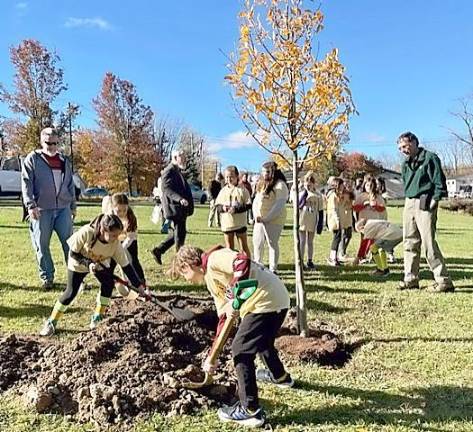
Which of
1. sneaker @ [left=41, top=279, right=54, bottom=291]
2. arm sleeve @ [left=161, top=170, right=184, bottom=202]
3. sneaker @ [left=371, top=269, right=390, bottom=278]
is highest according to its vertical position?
arm sleeve @ [left=161, top=170, right=184, bottom=202]

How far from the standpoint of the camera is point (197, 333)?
5.03m

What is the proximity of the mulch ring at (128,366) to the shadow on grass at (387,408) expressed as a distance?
59cm

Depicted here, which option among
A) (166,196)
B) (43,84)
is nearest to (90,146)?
(43,84)

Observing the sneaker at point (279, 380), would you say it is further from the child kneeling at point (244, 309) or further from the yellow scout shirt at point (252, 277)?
the yellow scout shirt at point (252, 277)

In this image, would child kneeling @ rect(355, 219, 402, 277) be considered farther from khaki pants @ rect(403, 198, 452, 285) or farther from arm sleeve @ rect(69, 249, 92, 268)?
arm sleeve @ rect(69, 249, 92, 268)

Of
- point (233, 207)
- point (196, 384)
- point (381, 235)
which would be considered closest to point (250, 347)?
point (196, 384)

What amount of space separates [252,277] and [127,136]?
1840 inches

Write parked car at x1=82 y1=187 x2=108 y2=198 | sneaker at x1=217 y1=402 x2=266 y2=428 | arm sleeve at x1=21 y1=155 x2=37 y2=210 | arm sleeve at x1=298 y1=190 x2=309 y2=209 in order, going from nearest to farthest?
sneaker at x1=217 y1=402 x2=266 y2=428
arm sleeve at x1=21 y1=155 x2=37 y2=210
arm sleeve at x1=298 y1=190 x2=309 y2=209
parked car at x1=82 y1=187 x2=108 y2=198

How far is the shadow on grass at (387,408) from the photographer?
3.52m

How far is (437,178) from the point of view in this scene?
23.4 ft

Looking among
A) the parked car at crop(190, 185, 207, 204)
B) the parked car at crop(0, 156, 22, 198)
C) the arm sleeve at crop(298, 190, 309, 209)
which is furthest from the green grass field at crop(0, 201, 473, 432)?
the parked car at crop(190, 185, 207, 204)


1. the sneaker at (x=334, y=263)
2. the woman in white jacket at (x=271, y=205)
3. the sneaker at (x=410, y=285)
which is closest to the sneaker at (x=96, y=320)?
the woman in white jacket at (x=271, y=205)

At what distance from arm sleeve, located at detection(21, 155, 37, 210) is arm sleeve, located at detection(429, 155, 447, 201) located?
527 cm

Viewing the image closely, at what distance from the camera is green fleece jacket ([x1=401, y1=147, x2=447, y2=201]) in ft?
23.3
